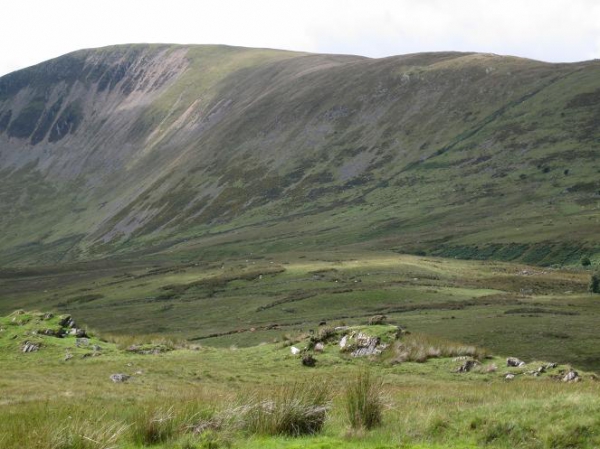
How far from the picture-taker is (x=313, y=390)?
1580 centimetres

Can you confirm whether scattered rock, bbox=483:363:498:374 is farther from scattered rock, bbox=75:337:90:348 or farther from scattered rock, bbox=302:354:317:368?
scattered rock, bbox=75:337:90:348

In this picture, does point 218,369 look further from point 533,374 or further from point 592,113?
point 592,113

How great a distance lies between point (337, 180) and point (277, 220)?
24226mm

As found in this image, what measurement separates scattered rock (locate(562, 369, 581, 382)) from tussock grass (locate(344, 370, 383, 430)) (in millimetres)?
12277

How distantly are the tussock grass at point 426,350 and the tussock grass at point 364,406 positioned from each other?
15.9 meters

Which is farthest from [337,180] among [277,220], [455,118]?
[455,118]

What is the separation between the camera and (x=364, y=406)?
14805mm

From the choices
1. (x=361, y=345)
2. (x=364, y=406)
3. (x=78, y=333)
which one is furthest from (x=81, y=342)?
(x=364, y=406)

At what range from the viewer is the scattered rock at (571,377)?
24456 millimetres

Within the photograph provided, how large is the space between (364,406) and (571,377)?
1329 cm

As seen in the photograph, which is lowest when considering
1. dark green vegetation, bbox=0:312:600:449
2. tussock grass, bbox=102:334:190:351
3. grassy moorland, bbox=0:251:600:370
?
grassy moorland, bbox=0:251:600:370

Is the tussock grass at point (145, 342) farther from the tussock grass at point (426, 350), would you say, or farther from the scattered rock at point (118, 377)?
the tussock grass at point (426, 350)

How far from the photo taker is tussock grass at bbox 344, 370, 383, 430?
14.7 metres

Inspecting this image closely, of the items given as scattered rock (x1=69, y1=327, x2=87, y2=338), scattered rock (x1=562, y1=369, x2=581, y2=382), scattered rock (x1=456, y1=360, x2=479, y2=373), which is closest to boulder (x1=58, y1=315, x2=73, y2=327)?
scattered rock (x1=69, y1=327, x2=87, y2=338)
